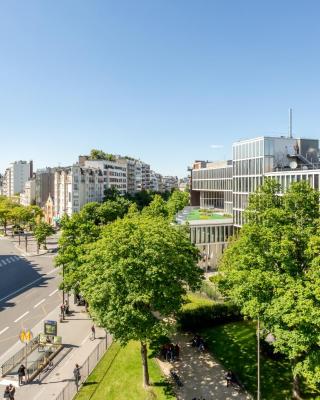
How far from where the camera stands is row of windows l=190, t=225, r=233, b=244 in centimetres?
6419

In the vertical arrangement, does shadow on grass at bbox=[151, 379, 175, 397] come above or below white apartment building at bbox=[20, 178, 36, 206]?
below

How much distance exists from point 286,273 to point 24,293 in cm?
4025

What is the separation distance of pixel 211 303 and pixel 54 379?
1876cm

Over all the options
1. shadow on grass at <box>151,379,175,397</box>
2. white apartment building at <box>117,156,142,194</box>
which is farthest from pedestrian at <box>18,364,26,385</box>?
white apartment building at <box>117,156,142,194</box>

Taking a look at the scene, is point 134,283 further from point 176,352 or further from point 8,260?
point 8,260

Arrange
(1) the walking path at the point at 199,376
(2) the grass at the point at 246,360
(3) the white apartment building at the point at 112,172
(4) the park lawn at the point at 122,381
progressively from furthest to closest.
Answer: (3) the white apartment building at the point at 112,172 < (2) the grass at the point at 246,360 < (4) the park lawn at the point at 122,381 < (1) the walking path at the point at 199,376

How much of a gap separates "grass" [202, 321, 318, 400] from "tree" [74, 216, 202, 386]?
26.9ft

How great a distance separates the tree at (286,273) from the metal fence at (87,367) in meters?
14.4

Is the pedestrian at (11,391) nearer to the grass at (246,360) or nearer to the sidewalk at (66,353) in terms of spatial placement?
the sidewalk at (66,353)

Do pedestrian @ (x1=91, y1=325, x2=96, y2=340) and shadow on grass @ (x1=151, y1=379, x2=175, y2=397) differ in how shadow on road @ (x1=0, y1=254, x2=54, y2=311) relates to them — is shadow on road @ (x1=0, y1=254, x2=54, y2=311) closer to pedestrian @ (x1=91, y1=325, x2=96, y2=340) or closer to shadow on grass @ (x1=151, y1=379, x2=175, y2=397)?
pedestrian @ (x1=91, y1=325, x2=96, y2=340)

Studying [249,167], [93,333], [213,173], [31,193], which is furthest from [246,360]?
[31,193]

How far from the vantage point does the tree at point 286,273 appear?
21516 mm

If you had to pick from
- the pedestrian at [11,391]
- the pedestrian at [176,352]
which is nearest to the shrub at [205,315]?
the pedestrian at [176,352]

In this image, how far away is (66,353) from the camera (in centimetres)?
3403
